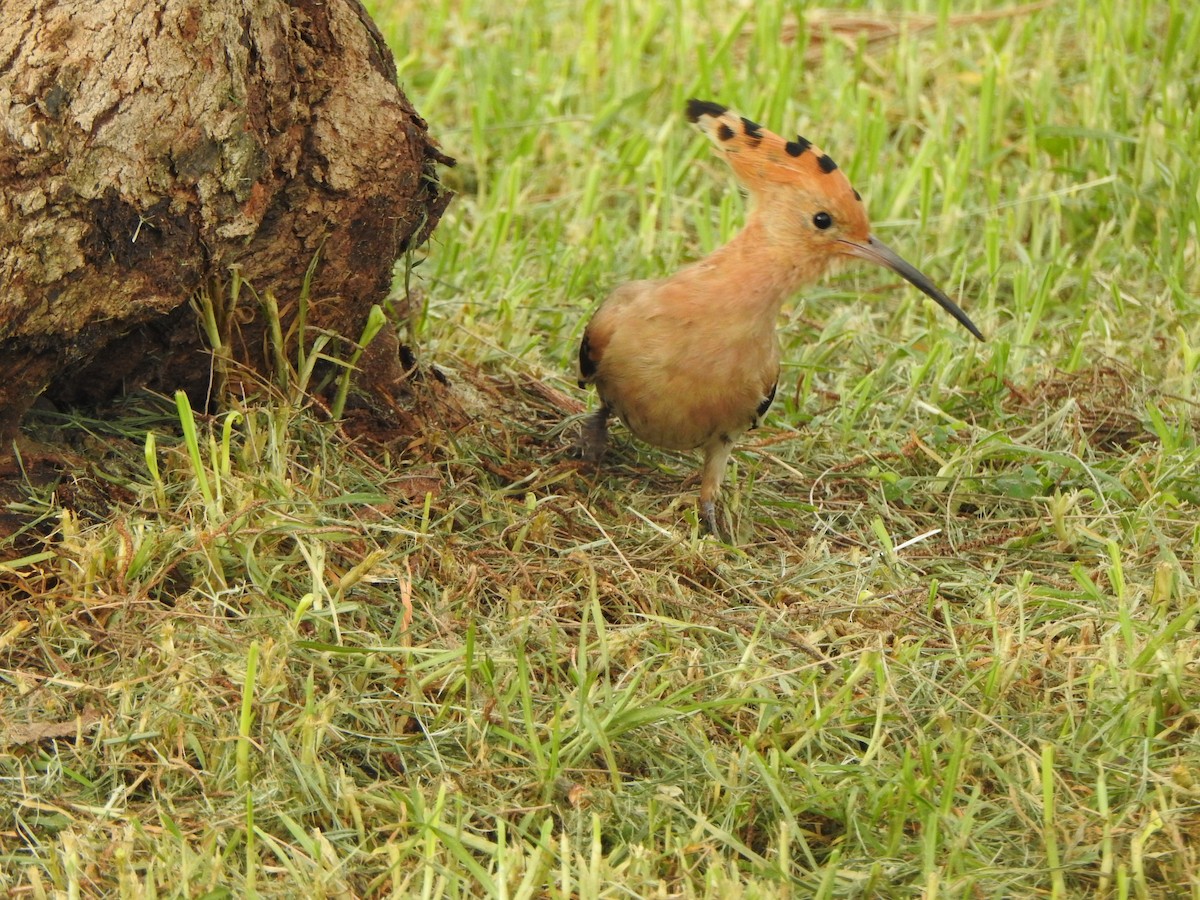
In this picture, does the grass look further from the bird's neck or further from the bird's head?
the bird's head

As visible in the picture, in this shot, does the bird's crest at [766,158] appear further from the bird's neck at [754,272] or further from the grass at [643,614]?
the grass at [643,614]

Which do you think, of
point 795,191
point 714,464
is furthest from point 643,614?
point 795,191

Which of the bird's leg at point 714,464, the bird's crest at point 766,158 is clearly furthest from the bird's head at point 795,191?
the bird's leg at point 714,464

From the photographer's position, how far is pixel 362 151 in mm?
3490

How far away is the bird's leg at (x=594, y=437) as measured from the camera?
4.18 metres

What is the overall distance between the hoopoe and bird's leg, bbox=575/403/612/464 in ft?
0.47

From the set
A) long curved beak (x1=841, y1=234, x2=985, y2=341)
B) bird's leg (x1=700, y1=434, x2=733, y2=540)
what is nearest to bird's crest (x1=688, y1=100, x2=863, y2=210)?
long curved beak (x1=841, y1=234, x2=985, y2=341)

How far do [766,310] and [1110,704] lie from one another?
1347 mm

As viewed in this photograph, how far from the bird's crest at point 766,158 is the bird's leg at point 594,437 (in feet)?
2.25

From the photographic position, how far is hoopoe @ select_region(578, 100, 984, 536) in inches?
155

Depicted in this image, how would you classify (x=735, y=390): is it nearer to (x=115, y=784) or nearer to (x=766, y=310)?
(x=766, y=310)

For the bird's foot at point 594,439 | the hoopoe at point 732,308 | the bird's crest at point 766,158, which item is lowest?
the bird's foot at point 594,439

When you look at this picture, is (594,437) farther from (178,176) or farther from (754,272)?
(178,176)

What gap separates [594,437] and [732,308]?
0.53 m
